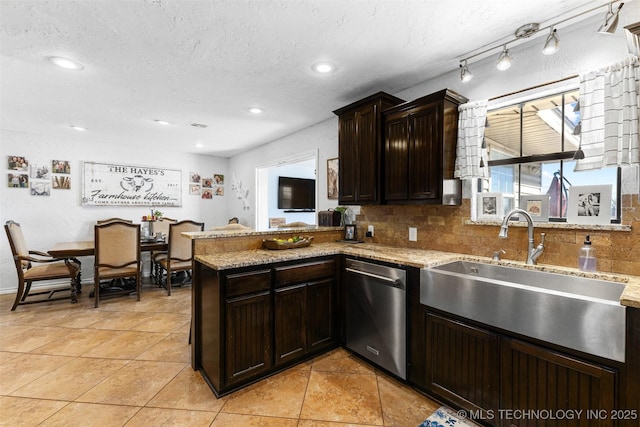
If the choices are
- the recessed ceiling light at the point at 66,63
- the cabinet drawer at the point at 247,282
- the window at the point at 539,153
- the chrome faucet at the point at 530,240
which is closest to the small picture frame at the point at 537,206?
the window at the point at 539,153

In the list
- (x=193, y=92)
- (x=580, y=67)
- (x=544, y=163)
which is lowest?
(x=544, y=163)

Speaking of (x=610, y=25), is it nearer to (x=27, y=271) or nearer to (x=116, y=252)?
(x=116, y=252)

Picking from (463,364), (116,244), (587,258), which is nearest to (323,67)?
(587,258)

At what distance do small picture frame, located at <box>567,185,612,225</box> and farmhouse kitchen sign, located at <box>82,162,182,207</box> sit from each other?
5749mm

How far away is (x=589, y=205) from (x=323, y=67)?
2083 millimetres

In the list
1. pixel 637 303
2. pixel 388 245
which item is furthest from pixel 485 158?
pixel 637 303

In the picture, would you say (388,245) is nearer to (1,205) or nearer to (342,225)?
(342,225)

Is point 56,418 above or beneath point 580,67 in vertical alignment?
beneath

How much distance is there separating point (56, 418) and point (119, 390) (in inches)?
12.9

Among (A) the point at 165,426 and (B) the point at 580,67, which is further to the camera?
(B) the point at 580,67

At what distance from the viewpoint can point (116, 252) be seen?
12.2 ft

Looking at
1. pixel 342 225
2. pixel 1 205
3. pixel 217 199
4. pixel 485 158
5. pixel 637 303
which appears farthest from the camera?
pixel 217 199

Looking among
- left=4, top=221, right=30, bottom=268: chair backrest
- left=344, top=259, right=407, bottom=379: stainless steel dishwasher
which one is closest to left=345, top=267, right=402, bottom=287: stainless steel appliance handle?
left=344, top=259, right=407, bottom=379: stainless steel dishwasher

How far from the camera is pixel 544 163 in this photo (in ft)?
6.91
